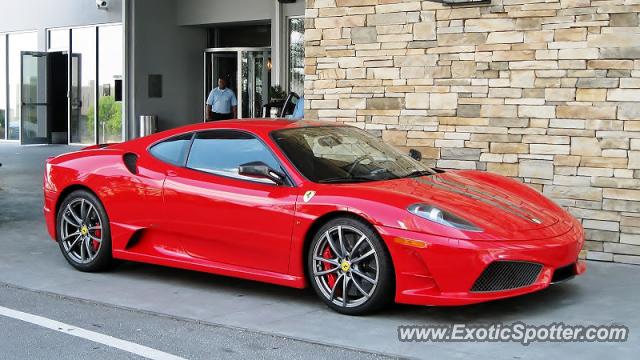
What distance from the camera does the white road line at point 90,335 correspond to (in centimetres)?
476

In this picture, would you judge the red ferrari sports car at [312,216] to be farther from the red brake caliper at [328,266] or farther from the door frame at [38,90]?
the door frame at [38,90]

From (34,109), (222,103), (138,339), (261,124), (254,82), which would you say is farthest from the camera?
(34,109)

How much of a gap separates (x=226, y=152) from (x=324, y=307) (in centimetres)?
143

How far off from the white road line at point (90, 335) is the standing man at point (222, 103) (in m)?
12.4

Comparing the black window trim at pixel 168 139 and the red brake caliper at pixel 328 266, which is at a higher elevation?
the black window trim at pixel 168 139

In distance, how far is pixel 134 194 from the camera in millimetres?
6684

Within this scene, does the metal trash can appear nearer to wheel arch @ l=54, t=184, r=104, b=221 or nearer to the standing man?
the standing man

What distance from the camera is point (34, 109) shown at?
23625 mm

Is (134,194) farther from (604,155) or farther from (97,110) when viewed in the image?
(97,110)


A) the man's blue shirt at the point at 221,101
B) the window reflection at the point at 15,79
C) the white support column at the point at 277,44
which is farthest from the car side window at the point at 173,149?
the window reflection at the point at 15,79

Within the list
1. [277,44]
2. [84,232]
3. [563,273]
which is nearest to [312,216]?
[563,273]

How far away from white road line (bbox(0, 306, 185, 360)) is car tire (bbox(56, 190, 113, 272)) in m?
1.18

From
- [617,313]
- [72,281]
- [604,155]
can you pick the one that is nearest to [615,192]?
[604,155]

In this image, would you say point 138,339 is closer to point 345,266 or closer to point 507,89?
point 345,266
